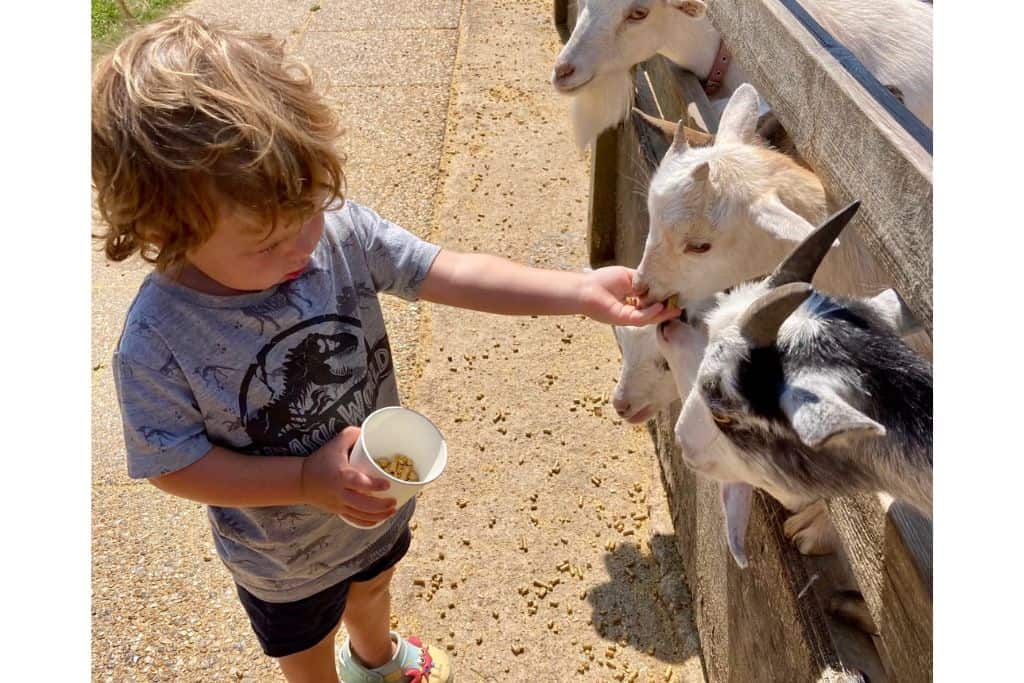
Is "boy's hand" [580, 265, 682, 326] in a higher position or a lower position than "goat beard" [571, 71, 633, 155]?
higher

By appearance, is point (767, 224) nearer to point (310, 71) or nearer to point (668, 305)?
point (668, 305)

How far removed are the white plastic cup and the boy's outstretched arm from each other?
40 cm

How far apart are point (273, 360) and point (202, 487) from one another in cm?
30

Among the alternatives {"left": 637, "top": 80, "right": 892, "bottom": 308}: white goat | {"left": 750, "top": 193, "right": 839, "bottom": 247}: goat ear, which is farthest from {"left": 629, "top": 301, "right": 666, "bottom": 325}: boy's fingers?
{"left": 750, "top": 193, "right": 839, "bottom": 247}: goat ear

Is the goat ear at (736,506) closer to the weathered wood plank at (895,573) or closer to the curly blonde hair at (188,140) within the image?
the weathered wood plank at (895,573)

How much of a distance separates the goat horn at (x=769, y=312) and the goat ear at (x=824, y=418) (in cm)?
13

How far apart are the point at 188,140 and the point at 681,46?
Result: 107 inches

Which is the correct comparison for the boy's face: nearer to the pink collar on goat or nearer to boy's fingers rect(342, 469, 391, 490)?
boy's fingers rect(342, 469, 391, 490)

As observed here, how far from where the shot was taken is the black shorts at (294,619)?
2.20m

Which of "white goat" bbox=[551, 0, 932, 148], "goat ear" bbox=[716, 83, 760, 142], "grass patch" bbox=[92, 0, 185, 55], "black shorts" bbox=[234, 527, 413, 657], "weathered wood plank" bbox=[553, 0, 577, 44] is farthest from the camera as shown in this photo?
"grass patch" bbox=[92, 0, 185, 55]

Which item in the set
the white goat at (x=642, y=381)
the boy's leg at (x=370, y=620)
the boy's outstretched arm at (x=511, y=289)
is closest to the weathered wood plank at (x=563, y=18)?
the white goat at (x=642, y=381)

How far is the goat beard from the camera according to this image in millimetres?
4133

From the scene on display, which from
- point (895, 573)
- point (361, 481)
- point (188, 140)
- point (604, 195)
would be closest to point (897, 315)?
point (895, 573)

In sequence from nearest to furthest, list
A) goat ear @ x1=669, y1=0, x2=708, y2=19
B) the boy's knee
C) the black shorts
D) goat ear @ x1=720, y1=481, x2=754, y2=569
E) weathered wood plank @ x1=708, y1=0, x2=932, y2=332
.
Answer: weathered wood plank @ x1=708, y1=0, x2=932, y2=332, goat ear @ x1=720, y1=481, x2=754, y2=569, the black shorts, the boy's knee, goat ear @ x1=669, y1=0, x2=708, y2=19
